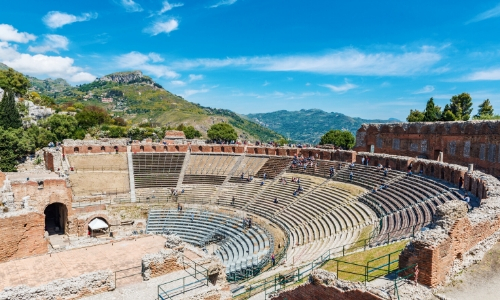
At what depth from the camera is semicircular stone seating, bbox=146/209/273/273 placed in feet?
72.5

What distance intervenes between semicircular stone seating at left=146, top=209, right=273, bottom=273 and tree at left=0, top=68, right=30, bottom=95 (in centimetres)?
5803

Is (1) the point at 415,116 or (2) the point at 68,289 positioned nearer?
(2) the point at 68,289

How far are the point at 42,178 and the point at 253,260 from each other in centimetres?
1782

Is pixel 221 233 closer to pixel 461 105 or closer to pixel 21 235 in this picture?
pixel 21 235

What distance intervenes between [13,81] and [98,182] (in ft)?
173

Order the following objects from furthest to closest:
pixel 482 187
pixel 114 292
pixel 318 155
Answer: pixel 318 155, pixel 482 187, pixel 114 292

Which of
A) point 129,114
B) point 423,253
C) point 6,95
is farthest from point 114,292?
point 129,114

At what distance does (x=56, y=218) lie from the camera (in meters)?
29.5

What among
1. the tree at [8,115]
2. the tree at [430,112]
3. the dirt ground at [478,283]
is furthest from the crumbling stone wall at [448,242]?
the tree at [8,115]

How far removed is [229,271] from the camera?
20.0m

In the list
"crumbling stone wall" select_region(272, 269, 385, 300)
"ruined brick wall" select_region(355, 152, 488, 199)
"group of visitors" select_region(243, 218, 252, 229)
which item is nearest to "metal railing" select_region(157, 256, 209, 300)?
"crumbling stone wall" select_region(272, 269, 385, 300)

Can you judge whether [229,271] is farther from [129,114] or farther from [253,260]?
[129,114]

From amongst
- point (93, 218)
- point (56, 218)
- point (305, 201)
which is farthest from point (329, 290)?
point (56, 218)

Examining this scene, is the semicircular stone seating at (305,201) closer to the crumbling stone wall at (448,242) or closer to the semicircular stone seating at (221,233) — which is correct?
the semicircular stone seating at (221,233)
